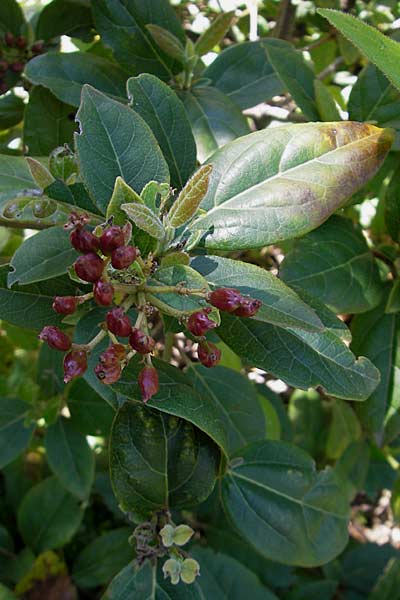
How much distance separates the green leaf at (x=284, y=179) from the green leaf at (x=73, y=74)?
428mm

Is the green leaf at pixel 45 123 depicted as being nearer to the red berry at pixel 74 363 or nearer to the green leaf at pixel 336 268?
the green leaf at pixel 336 268

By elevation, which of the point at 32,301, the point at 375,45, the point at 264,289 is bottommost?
the point at 32,301

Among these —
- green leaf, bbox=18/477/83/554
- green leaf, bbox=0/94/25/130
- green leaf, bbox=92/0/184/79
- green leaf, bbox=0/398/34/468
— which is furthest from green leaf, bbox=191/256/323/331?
green leaf, bbox=18/477/83/554

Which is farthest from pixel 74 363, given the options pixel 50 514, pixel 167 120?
pixel 50 514

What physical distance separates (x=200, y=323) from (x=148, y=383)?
0.10 metres

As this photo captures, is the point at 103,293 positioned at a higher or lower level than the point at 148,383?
higher

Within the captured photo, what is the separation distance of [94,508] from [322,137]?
197 cm

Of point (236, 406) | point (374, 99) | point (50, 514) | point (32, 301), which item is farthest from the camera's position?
point (50, 514)

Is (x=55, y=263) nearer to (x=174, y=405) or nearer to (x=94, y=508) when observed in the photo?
(x=174, y=405)

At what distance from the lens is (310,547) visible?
130cm

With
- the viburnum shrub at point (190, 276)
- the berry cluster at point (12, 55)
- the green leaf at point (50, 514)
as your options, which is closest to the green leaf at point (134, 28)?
the viburnum shrub at point (190, 276)

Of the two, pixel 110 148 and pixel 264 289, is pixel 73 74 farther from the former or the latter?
pixel 264 289

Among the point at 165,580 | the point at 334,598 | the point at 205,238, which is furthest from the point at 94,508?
the point at 205,238

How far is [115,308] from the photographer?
83 cm
